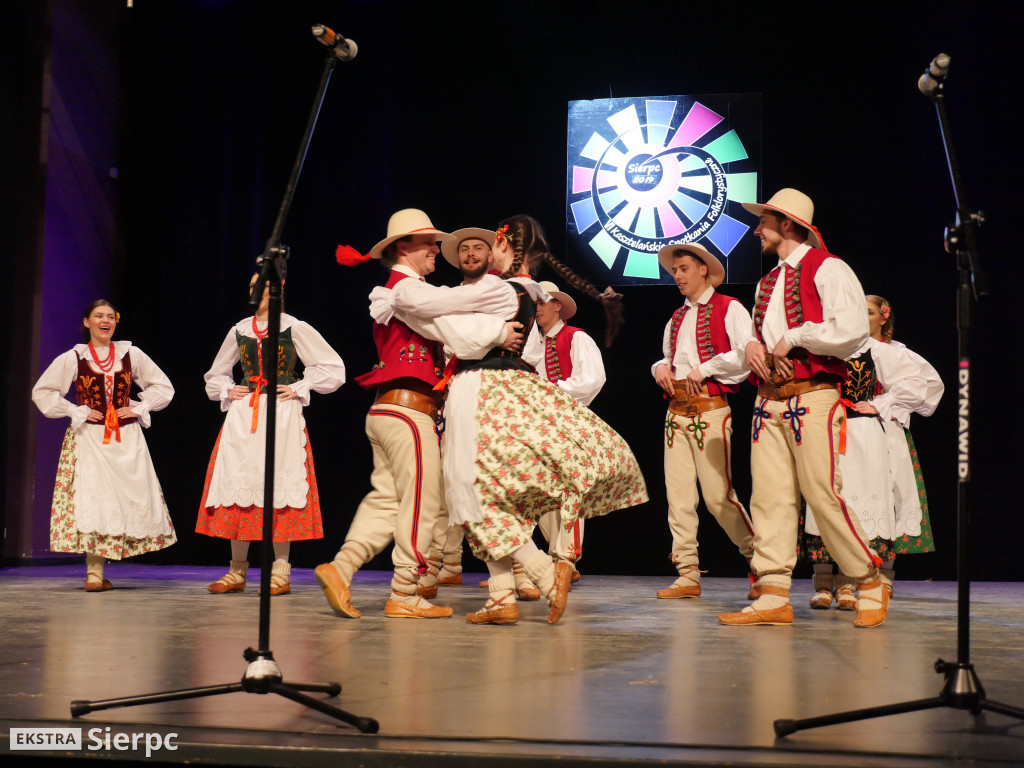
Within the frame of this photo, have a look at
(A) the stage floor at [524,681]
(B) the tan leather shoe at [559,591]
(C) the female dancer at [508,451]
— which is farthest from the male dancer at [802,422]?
(B) the tan leather shoe at [559,591]

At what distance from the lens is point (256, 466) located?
496 cm

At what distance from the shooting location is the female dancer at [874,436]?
4.57 meters

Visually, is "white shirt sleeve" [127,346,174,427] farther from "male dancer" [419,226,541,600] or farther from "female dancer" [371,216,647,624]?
"female dancer" [371,216,647,624]

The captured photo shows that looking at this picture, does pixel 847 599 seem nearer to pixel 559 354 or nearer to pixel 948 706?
pixel 559 354

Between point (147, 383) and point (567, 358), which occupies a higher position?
point (567, 358)

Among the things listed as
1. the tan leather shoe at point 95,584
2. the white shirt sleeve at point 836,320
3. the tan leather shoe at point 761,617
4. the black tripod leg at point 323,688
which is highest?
the white shirt sleeve at point 836,320

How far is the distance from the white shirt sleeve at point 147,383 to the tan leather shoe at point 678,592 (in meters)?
2.71

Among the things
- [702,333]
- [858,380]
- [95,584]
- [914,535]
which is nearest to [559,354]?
[702,333]

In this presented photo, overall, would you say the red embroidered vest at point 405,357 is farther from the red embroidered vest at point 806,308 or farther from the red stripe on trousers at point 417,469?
the red embroidered vest at point 806,308

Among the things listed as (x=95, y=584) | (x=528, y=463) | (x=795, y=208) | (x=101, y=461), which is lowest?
(x=95, y=584)

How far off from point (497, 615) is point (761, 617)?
94 cm

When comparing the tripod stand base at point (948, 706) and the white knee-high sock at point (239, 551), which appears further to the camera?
the white knee-high sock at point (239, 551)

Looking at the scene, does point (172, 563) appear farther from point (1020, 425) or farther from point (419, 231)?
point (1020, 425)

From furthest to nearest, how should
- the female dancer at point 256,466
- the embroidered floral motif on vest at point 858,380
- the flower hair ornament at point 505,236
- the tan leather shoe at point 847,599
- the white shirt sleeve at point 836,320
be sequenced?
the female dancer at point 256,466 → the embroidered floral motif on vest at point 858,380 → the tan leather shoe at point 847,599 → the flower hair ornament at point 505,236 → the white shirt sleeve at point 836,320
